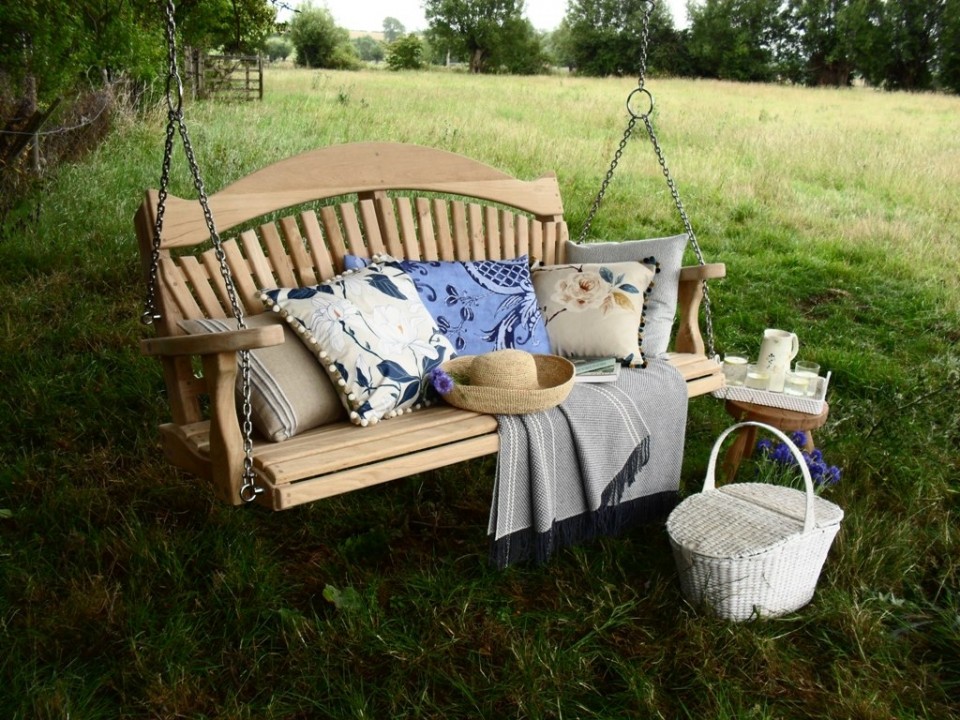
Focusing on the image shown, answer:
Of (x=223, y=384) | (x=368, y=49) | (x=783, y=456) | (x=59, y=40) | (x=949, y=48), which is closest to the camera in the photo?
(x=223, y=384)

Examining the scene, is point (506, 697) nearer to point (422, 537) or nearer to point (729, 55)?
point (422, 537)

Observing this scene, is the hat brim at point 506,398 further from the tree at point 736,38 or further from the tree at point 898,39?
the tree at point 736,38

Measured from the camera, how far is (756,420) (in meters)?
3.26

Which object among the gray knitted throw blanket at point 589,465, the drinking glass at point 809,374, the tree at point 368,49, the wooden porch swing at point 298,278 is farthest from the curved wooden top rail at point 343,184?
the tree at point 368,49

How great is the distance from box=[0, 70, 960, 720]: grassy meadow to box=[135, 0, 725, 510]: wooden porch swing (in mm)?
448

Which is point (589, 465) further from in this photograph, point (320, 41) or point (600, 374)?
point (320, 41)

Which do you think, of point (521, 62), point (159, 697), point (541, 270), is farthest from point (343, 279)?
point (521, 62)

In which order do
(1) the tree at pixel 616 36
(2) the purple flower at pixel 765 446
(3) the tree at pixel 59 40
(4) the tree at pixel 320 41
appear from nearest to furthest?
(2) the purple flower at pixel 765 446 < (3) the tree at pixel 59 40 < (4) the tree at pixel 320 41 < (1) the tree at pixel 616 36

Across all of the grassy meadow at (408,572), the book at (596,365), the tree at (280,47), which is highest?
the tree at (280,47)

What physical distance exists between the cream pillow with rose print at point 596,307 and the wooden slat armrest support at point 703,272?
126 millimetres

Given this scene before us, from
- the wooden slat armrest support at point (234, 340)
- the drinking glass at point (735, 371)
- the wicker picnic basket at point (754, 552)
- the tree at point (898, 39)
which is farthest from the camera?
the tree at point (898, 39)

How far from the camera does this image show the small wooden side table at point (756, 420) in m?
3.18

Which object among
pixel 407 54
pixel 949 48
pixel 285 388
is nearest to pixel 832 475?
pixel 285 388

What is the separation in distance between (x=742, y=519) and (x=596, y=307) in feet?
3.27
